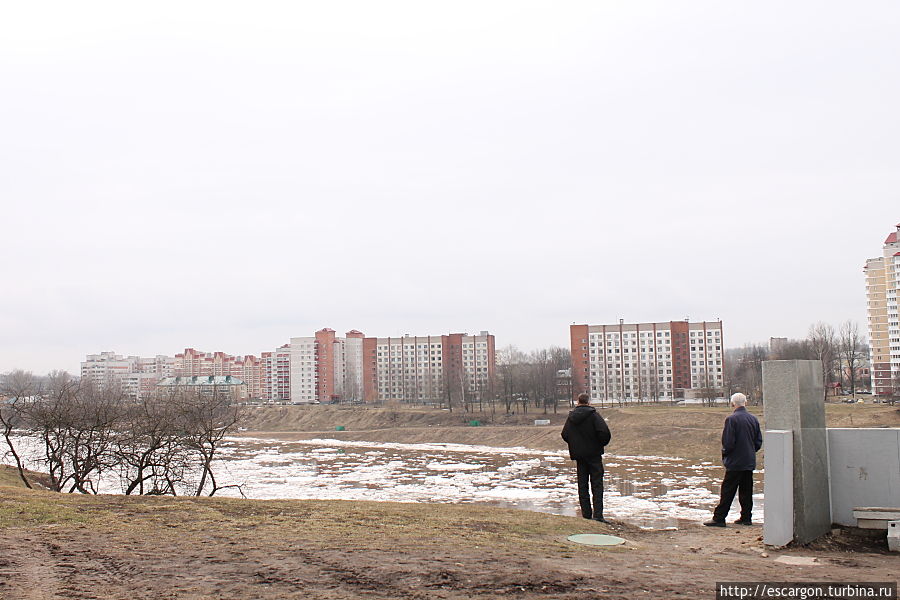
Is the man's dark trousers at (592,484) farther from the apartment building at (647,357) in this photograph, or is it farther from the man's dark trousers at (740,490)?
the apartment building at (647,357)

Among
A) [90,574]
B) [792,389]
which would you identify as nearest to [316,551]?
[90,574]

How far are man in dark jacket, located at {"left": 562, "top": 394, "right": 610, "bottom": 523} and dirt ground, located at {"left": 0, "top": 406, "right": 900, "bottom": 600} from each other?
49 cm

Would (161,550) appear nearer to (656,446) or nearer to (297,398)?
(656,446)

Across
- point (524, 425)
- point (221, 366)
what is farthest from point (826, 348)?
point (221, 366)

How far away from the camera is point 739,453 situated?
10227mm

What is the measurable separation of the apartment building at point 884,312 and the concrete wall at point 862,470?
75444mm

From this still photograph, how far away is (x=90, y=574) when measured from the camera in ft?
20.7

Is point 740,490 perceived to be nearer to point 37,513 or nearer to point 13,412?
point 37,513

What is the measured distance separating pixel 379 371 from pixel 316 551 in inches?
5068

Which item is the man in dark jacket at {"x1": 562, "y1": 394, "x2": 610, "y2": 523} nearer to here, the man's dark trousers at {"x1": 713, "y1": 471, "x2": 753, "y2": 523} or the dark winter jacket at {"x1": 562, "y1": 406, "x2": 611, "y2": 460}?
the dark winter jacket at {"x1": 562, "y1": 406, "x2": 611, "y2": 460}

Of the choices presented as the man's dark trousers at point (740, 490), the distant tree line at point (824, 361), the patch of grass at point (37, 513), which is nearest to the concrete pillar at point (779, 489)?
the man's dark trousers at point (740, 490)

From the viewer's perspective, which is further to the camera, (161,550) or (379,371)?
(379,371)

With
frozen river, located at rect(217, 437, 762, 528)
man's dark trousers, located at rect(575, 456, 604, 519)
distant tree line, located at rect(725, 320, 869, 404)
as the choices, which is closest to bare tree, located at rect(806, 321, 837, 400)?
distant tree line, located at rect(725, 320, 869, 404)

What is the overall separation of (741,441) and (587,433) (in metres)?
2.24
